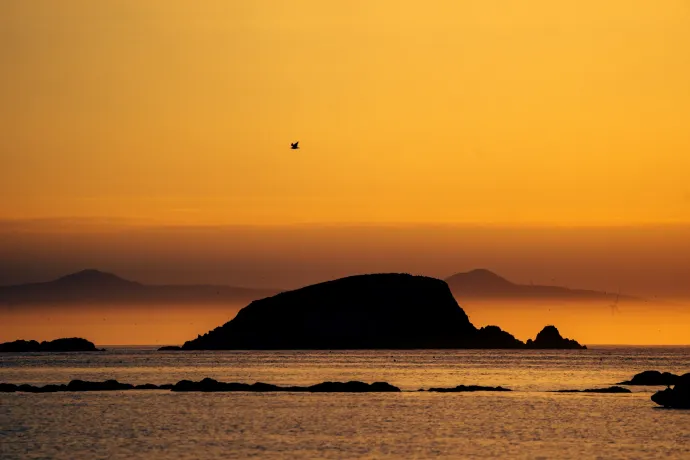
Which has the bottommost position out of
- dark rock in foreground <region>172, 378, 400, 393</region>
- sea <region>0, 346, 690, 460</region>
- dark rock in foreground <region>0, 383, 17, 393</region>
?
sea <region>0, 346, 690, 460</region>

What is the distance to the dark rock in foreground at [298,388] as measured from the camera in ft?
497

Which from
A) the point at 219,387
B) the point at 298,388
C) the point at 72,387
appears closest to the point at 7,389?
the point at 72,387

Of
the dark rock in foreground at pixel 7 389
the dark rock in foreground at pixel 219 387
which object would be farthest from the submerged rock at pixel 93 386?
the dark rock in foreground at pixel 7 389

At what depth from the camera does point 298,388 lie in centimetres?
15988

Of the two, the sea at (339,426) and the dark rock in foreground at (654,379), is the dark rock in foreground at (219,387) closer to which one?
Result: the sea at (339,426)

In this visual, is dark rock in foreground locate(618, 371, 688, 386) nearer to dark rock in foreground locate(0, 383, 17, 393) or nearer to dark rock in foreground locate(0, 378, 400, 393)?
dark rock in foreground locate(0, 378, 400, 393)

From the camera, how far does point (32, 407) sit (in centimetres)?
12812

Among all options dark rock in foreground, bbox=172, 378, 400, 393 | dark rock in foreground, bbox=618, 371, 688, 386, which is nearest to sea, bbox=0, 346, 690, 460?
dark rock in foreground, bbox=172, 378, 400, 393

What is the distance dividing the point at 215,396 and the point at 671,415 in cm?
5669

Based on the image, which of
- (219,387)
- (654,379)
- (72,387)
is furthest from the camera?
(654,379)

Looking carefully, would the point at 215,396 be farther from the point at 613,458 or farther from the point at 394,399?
the point at 613,458

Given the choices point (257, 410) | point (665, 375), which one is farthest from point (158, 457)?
point (665, 375)

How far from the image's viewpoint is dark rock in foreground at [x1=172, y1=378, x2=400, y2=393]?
497ft

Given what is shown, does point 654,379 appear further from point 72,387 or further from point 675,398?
point 72,387
